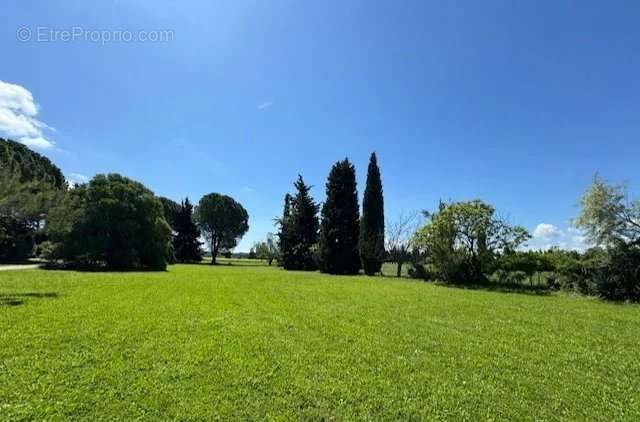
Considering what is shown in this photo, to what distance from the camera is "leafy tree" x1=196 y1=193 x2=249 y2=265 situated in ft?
207

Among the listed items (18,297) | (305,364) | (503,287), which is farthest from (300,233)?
(305,364)

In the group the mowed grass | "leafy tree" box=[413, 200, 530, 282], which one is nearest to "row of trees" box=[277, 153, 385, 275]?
"leafy tree" box=[413, 200, 530, 282]

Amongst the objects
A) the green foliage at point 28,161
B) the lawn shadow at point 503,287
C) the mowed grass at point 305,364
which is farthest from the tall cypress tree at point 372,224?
the green foliage at point 28,161

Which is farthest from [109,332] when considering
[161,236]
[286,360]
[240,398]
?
[161,236]

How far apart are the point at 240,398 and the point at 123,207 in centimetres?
2781

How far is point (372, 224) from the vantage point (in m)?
34.4

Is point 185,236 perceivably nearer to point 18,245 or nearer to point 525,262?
point 18,245

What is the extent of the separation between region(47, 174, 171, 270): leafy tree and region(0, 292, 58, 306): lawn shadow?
1566 centimetres

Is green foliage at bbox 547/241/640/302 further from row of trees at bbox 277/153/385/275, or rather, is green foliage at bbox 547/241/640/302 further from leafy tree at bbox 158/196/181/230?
leafy tree at bbox 158/196/181/230

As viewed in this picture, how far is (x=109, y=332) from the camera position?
7.16m

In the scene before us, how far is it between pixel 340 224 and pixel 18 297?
2620 centimetres

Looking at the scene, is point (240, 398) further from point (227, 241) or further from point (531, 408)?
point (227, 241)

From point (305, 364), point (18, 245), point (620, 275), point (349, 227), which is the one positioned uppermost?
point (349, 227)

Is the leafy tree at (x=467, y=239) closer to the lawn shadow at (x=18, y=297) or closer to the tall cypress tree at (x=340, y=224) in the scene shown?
the tall cypress tree at (x=340, y=224)
